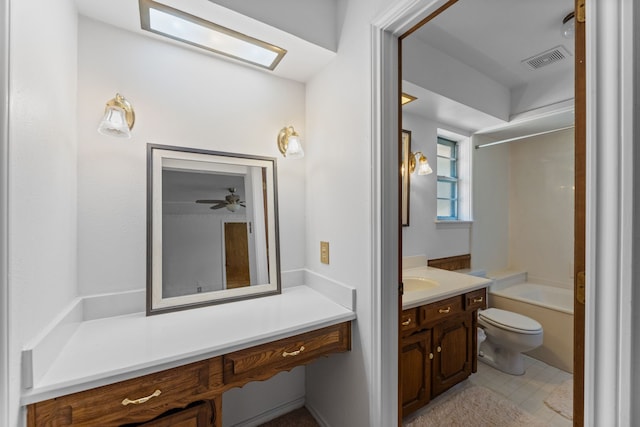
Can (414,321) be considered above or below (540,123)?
below

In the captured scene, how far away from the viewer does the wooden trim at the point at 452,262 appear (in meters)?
2.60

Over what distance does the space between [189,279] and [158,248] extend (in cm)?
22

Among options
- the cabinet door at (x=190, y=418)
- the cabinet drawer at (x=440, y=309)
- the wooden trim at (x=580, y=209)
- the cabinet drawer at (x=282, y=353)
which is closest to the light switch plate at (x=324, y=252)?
the cabinet drawer at (x=282, y=353)

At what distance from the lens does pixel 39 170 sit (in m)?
0.85

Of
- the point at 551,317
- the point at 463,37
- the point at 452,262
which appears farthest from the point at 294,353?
the point at 551,317

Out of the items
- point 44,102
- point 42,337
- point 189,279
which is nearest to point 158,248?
point 189,279

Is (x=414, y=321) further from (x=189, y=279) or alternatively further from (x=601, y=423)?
(x=189, y=279)

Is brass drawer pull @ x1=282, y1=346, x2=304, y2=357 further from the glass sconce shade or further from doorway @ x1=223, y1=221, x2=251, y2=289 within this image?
the glass sconce shade

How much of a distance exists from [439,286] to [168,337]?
5.40ft

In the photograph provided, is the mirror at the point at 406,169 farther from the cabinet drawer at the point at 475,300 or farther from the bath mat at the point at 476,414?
the bath mat at the point at 476,414

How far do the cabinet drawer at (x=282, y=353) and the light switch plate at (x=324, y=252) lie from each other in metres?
0.38

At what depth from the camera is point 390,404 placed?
119cm

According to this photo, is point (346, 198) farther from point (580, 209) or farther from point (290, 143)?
point (580, 209)

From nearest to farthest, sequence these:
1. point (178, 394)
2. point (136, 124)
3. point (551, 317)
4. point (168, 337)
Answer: point (178, 394) < point (168, 337) < point (136, 124) < point (551, 317)
